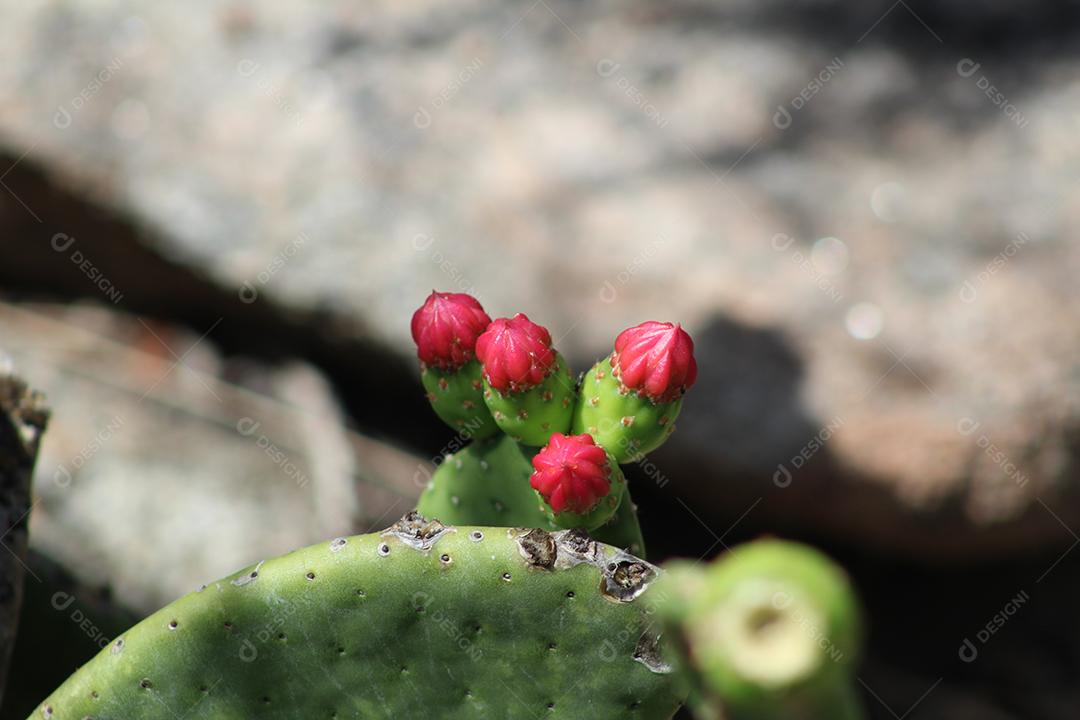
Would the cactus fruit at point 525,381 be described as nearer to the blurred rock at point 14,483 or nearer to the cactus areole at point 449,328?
the cactus areole at point 449,328

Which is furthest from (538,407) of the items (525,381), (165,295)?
(165,295)

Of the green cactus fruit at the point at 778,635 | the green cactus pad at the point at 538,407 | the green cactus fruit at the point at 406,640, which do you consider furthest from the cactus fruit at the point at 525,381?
the green cactus fruit at the point at 778,635

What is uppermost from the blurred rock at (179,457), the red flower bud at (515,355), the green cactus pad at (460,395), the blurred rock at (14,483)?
the red flower bud at (515,355)

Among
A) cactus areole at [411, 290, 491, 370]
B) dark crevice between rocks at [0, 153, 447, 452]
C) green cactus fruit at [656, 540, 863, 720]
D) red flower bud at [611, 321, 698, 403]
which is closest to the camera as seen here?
green cactus fruit at [656, 540, 863, 720]

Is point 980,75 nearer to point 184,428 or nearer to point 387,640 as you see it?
point 184,428

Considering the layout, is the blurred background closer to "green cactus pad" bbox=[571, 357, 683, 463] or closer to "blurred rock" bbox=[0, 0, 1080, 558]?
"blurred rock" bbox=[0, 0, 1080, 558]

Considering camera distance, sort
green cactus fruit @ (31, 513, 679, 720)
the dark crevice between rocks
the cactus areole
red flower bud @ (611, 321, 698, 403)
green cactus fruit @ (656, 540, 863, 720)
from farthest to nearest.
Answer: the dark crevice between rocks
the cactus areole
red flower bud @ (611, 321, 698, 403)
green cactus fruit @ (31, 513, 679, 720)
green cactus fruit @ (656, 540, 863, 720)

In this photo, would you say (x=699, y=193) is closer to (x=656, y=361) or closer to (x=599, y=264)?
(x=599, y=264)

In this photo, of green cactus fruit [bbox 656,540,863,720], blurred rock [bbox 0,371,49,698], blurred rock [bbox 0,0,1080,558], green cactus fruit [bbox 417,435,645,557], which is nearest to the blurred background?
blurred rock [bbox 0,0,1080,558]
